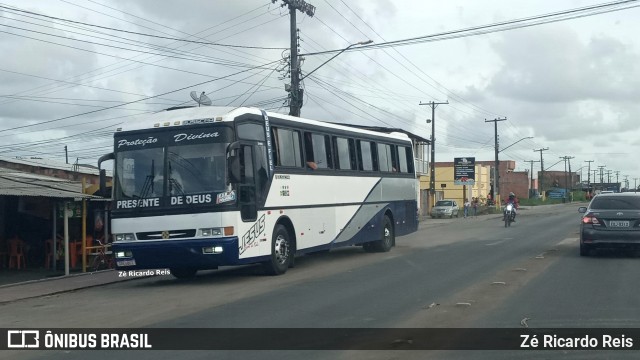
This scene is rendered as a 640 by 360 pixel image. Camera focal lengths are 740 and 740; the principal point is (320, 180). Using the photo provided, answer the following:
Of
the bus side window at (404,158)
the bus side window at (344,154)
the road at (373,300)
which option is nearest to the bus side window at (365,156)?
the bus side window at (344,154)

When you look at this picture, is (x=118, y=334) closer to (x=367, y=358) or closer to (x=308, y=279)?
(x=367, y=358)

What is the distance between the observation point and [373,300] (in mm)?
12078

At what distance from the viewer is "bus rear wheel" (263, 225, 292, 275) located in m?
16.1

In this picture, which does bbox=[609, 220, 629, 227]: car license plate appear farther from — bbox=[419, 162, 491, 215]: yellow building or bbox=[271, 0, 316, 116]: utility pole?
bbox=[419, 162, 491, 215]: yellow building

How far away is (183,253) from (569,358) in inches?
338

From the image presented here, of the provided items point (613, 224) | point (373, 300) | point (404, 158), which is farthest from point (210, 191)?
point (404, 158)

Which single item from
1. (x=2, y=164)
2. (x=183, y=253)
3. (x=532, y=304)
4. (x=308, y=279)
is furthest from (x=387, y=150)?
(x=2, y=164)

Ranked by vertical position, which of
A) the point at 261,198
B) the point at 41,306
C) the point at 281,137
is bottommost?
the point at 41,306

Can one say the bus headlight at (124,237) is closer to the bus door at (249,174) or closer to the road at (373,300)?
the road at (373,300)

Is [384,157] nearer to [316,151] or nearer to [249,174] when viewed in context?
[316,151]

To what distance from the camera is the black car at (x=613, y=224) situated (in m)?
17.6

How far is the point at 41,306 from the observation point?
1327cm

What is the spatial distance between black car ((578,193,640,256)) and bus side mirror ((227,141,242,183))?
8.99m

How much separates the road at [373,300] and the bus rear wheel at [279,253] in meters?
0.33
